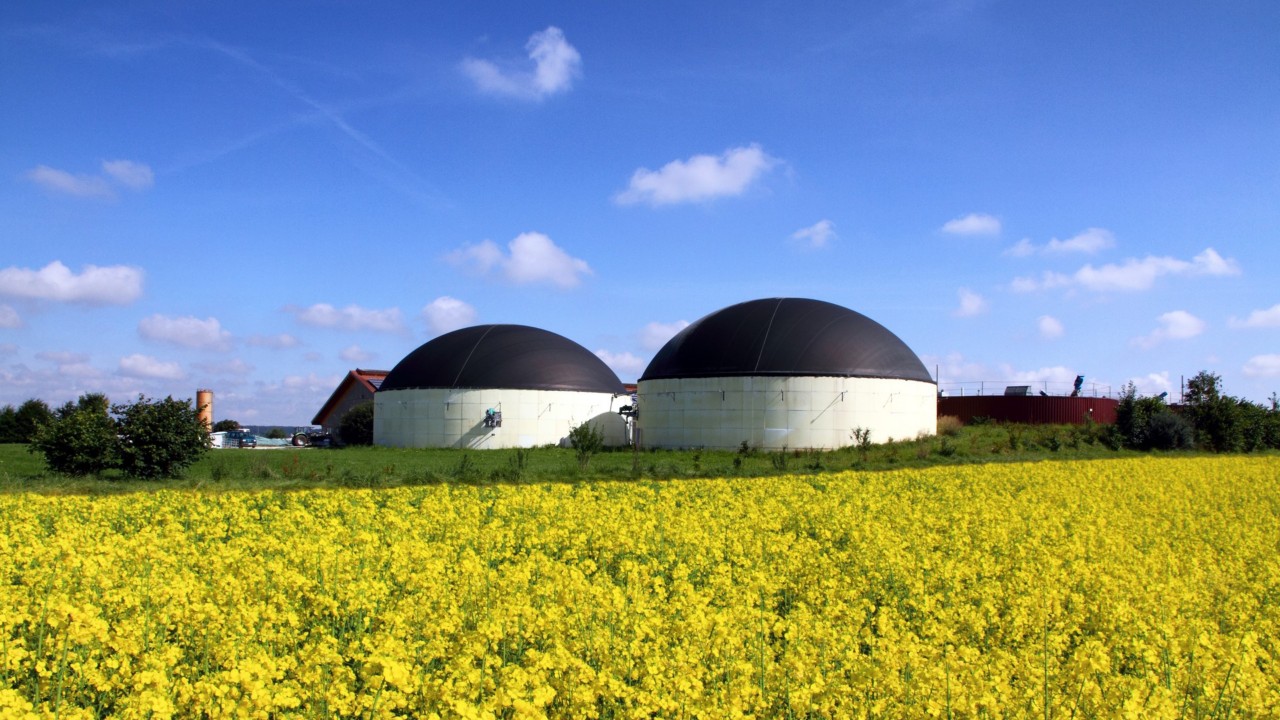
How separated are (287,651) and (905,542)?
25.6 feet

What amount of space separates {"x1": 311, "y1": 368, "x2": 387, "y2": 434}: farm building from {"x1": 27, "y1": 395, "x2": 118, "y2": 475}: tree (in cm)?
4675

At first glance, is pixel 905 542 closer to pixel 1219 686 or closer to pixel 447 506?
Answer: pixel 1219 686

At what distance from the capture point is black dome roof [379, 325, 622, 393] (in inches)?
2088

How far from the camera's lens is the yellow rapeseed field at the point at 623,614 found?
5629 millimetres

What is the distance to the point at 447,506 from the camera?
14523mm

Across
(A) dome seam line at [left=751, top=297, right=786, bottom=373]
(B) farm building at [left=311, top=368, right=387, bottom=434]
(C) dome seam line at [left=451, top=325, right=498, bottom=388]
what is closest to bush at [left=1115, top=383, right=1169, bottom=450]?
(A) dome seam line at [left=751, top=297, right=786, bottom=373]

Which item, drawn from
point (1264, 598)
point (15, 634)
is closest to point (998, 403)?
point (1264, 598)

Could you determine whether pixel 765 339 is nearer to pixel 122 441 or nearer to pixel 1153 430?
pixel 1153 430

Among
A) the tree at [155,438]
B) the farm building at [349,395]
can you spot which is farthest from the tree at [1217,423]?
the farm building at [349,395]

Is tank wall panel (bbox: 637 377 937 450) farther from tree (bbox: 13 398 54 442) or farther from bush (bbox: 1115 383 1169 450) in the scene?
tree (bbox: 13 398 54 442)

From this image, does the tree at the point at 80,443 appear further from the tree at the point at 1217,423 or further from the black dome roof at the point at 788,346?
the tree at the point at 1217,423

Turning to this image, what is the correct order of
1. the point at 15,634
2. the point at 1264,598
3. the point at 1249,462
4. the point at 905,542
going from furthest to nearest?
the point at 1249,462
the point at 905,542
the point at 1264,598
the point at 15,634

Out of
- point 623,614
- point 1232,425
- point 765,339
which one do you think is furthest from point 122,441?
point 1232,425

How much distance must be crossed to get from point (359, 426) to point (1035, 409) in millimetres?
45767
